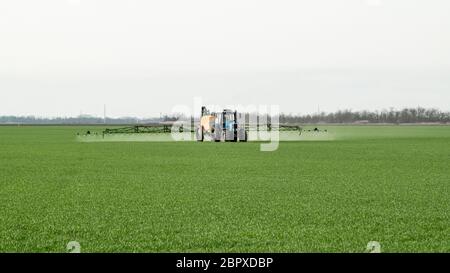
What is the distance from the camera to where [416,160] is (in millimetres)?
21766

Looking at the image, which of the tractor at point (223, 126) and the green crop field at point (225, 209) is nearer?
the green crop field at point (225, 209)

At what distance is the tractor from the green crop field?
19.1 metres

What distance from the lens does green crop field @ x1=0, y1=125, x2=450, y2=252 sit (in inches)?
293

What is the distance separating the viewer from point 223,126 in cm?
3794

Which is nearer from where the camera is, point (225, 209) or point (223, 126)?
point (225, 209)

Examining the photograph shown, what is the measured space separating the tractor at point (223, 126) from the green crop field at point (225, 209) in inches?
750

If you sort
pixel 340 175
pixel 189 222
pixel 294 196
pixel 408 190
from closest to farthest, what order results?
pixel 189 222, pixel 294 196, pixel 408 190, pixel 340 175

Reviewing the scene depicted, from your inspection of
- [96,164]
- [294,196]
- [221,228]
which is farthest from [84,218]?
[96,164]

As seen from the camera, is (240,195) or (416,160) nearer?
(240,195)

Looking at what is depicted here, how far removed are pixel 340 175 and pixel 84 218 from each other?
336 inches

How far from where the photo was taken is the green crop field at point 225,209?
7.45m

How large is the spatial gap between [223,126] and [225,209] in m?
28.0

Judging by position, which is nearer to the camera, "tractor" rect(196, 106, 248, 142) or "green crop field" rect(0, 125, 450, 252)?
"green crop field" rect(0, 125, 450, 252)
